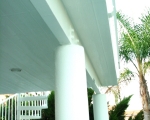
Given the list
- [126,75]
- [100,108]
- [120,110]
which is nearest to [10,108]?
[100,108]

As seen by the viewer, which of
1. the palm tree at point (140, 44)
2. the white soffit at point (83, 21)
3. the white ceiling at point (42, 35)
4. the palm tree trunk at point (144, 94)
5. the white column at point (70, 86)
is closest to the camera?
the white soffit at point (83, 21)

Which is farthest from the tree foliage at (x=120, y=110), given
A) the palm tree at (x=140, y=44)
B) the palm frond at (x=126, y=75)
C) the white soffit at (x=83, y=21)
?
the white soffit at (x=83, y=21)

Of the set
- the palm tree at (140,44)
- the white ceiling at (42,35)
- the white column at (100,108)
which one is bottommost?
the white column at (100,108)

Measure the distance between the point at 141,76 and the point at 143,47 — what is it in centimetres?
113

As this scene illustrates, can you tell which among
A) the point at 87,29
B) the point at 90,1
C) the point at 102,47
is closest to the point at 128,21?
the point at 102,47

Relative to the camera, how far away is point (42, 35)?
3246mm

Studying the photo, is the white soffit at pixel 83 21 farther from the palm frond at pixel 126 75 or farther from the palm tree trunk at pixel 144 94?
the palm frond at pixel 126 75

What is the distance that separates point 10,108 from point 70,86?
309 inches

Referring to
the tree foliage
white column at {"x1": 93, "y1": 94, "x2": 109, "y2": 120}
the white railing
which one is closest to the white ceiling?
white column at {"x1": 93, "y1": 94, "x2": 109, "y2": 120}

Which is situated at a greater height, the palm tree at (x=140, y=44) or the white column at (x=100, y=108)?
the palm tree at (x=140, y=44)

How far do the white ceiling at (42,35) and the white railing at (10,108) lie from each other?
3435 mm

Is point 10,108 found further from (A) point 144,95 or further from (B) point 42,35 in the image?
(B) point 42,35

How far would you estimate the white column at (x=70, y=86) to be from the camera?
7.86 feet

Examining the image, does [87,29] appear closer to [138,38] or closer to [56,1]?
[56,1]
